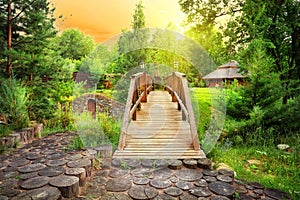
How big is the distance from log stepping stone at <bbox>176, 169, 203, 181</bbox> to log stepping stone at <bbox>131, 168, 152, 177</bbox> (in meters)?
0.40

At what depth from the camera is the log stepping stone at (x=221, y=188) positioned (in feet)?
8.02

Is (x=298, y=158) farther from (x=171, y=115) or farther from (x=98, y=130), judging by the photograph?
(x=98, y=130)

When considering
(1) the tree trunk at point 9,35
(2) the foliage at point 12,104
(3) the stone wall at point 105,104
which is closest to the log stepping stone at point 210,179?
(2) the foliage at point 12,104

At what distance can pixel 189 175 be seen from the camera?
9.43 feet

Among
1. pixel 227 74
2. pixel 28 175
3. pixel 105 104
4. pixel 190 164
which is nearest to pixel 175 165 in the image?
pixel 190 164

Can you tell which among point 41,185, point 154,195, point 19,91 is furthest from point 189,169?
point 19,91

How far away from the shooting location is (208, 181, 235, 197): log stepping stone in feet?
8.02

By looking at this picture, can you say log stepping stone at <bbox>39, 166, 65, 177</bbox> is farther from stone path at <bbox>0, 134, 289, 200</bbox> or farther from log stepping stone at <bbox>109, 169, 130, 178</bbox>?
log stepping stone at <bbox>109, 169, 130, 178</bbox>

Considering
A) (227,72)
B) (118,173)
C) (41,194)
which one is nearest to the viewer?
(41,194)

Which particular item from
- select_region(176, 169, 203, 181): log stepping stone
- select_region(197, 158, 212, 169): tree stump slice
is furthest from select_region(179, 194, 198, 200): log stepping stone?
select_region(197, 158, 212, 169): tree stump slice

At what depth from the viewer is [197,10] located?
9320mm

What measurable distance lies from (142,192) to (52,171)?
3.67ft

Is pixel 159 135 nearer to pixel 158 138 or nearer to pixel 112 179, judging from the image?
pixel 158 138

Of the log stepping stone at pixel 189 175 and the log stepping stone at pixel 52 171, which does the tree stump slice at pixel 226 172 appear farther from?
the log stepping stone at pixel 52 171
